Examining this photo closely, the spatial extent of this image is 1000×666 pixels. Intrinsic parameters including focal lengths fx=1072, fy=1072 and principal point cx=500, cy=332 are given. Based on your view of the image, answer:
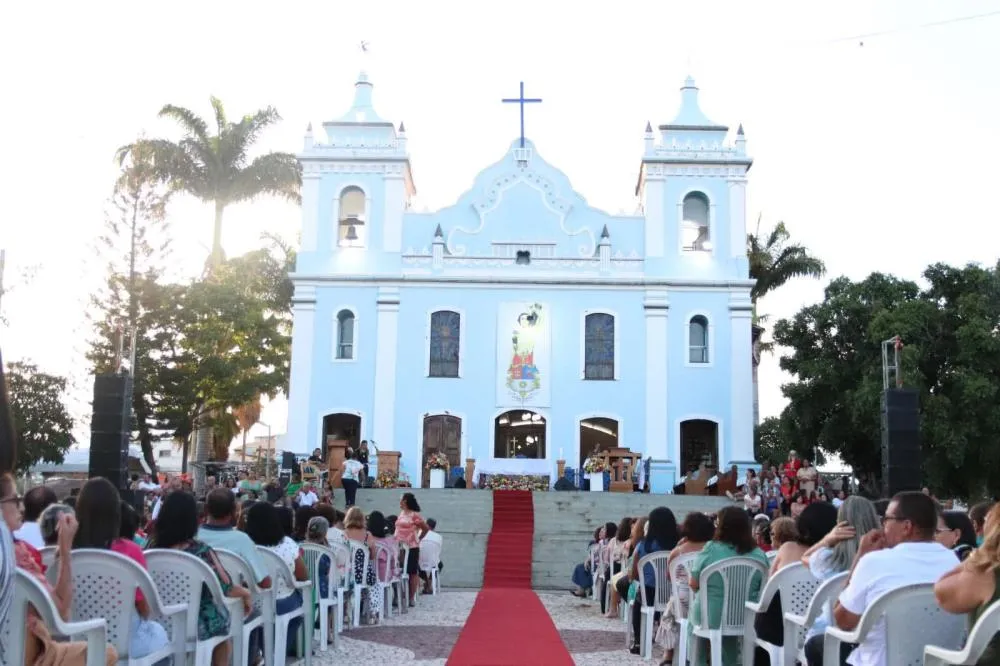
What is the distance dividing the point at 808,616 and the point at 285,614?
332 centimetres

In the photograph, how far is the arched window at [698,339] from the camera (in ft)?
84.7

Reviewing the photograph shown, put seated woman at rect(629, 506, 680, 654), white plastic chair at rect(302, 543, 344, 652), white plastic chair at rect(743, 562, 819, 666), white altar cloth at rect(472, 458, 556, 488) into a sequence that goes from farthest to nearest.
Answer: white altar cloth at rect(472, 458, 556, 488), seated woman at rect(629, 506, 680, 654), white plastic chair at rect(302, 543, 344, 652), white plastic chair at rect(743, 562, 819, 666)

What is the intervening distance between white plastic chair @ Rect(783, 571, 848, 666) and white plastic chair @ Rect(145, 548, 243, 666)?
289 centimetres

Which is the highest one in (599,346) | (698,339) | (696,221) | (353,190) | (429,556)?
(353,190)

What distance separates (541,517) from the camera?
19875 mm

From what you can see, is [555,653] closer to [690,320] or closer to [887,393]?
[887,393]

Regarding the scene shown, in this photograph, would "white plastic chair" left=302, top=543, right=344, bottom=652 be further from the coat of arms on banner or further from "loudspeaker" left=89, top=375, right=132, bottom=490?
the coat of arms on banner

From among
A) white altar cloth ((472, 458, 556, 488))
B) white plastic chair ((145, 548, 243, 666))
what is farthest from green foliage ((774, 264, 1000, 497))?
white plastic chair ((145, 548, 243, 666))

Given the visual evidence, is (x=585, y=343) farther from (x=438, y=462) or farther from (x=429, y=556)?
(x=429, y=556)

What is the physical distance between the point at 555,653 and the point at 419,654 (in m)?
1.03

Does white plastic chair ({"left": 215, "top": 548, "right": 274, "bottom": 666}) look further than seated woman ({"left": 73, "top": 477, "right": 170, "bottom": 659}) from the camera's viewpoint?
Yes

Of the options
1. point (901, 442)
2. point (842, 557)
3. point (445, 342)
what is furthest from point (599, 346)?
point (842, 557)

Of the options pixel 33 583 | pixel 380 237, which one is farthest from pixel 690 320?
pixel 33 583

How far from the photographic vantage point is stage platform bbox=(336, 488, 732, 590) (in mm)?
16691
